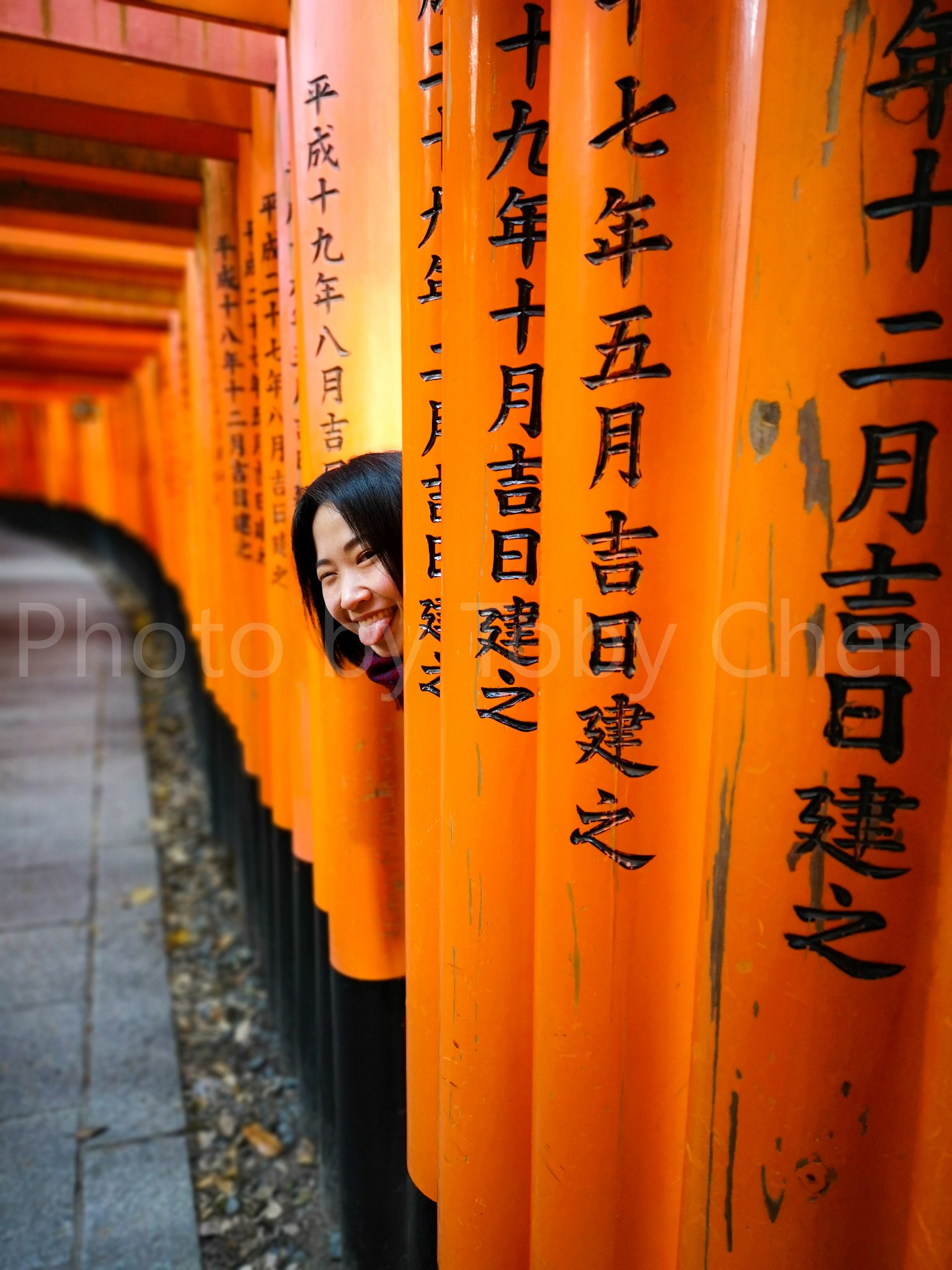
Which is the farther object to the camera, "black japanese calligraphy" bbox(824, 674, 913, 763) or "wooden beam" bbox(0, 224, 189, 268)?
"wooden beam" bbox(0, 224, 189, 268)

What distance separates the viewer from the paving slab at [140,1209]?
275 cm

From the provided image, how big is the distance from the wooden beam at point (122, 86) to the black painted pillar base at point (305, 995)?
298 centimetres

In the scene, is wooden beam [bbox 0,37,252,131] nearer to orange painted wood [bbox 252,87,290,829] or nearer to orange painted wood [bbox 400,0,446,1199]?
orange painted wood [bbox 252,87,290,829]

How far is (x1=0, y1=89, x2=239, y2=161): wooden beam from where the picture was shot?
331cm

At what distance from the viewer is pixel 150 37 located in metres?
2.78

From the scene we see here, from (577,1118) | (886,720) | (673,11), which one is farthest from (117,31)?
(577,1118)

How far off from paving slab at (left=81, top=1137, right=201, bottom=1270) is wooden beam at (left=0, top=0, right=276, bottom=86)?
158 inches

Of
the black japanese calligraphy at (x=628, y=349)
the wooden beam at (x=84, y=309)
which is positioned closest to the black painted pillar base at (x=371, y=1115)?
the black japanese calligraphy at (x=628, y=349)

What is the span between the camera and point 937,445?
846 mm

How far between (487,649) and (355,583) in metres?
0.65

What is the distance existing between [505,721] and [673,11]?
1005 millimetres

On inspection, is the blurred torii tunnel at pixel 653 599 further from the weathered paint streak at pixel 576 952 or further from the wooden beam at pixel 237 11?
the wooden beam at pixel 237 11

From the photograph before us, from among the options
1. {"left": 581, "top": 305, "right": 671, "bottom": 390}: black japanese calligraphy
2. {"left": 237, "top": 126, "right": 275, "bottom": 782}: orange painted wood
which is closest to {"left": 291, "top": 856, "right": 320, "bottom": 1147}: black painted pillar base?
{"left": 237, "top": 126, "right": 275, "bottom": 782}: orange painted wood

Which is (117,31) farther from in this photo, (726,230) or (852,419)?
(852,419)
